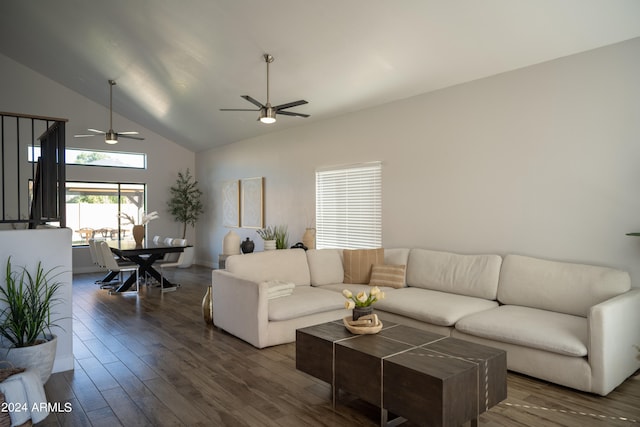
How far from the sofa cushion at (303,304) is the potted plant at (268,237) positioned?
1.56m

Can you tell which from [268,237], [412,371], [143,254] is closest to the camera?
[412,371]

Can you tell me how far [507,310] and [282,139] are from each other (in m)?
5.01

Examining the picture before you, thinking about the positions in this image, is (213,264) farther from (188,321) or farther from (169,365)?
(169,365)

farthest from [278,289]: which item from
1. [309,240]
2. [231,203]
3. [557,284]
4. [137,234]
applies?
[231,203]

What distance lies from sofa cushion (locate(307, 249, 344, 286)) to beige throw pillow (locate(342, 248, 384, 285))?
12cm

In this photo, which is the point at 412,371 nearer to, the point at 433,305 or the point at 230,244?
the point at 433,305

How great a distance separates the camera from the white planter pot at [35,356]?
304cm

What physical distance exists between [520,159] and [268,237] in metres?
4.11

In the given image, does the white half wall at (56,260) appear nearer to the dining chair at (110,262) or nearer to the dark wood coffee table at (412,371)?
the dark wood coffee table at (412,371)

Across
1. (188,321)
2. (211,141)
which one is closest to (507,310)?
(188,321)

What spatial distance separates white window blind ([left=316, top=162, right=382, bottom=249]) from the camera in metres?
5.94

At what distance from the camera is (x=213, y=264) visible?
9.81 metres

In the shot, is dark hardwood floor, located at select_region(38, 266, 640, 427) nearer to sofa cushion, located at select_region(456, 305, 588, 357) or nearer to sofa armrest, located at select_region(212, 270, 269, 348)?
sofa armrest, located at select_region(212, 270, 269, 348)

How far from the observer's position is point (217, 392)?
315cm
